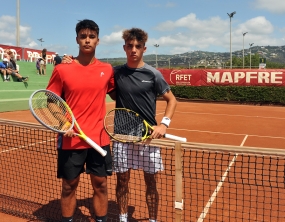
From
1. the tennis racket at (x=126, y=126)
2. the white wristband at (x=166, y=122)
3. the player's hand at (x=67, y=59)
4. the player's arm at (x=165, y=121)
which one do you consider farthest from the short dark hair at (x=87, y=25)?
the white wristband at (x=166, y=122)

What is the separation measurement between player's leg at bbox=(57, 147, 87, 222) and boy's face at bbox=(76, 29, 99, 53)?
0.86 m

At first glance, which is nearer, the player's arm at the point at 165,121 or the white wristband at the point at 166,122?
the player's arm at the point at 165,121

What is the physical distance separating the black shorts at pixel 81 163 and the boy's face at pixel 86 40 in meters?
0.85

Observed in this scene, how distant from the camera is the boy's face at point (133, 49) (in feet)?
8.61

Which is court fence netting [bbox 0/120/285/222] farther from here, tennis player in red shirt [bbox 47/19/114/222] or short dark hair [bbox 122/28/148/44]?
short dark hair [bbox 122/28/148/44]

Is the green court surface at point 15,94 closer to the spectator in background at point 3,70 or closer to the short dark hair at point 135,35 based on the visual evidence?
the spectator in background at point 3,70

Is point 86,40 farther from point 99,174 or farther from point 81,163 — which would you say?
point 99,174

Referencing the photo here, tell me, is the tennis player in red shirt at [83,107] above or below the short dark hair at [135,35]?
below

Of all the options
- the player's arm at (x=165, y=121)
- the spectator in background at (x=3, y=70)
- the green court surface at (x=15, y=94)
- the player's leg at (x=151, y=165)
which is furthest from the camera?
the spectator in background at (x=3, y=70)

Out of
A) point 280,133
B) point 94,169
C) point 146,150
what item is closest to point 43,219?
point 94,169

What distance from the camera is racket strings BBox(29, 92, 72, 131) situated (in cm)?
251

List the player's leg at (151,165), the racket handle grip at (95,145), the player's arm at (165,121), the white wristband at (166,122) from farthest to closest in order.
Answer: the player's leg at (151,165)
the white wristband at (166,122)
the player's arm at (165,121)
the racket handle grip at (95,145)

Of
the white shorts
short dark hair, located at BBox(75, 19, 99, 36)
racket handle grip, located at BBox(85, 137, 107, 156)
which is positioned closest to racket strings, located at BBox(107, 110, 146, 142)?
the white shorts

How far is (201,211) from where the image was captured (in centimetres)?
352
